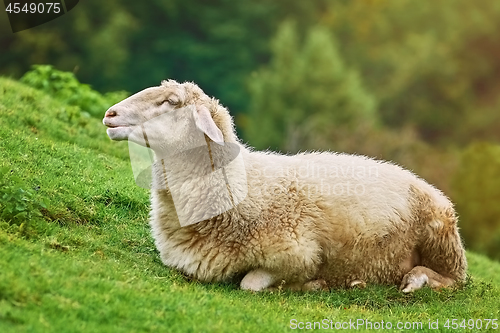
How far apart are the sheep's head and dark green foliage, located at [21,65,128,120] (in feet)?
15.7

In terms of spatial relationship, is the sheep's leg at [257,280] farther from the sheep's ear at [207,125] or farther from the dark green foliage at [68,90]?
the dark green foliage at [68,90]

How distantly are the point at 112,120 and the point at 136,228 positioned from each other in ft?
4.55

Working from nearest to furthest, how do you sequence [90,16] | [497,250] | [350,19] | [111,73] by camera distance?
1. [497,250]
2. [111,73]
3. [90,16]
4. [350,19]

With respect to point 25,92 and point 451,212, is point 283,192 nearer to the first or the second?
point 451,212

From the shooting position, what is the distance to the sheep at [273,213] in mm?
6453

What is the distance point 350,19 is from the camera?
74.1m

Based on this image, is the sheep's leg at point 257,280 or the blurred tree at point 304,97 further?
the blurred tree at point 304,97

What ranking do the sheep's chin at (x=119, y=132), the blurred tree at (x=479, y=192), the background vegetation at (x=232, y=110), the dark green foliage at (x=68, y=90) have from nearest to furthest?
the background vegetation at (x=232, y=110), the sheep's chin at (x=119, y=132), the dark green foliage at (x=68, y=90), the blurred tree at (x=479, y=192)

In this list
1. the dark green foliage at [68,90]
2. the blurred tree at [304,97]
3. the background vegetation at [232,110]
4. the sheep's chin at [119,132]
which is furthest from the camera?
the blurred tree at [304,97]

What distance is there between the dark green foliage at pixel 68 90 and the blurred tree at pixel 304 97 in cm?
3637

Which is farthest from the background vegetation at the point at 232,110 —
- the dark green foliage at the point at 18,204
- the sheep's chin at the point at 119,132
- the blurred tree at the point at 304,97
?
the sheep's chin at the point at 119,132

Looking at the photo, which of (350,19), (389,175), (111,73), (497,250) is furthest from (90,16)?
(389,175)

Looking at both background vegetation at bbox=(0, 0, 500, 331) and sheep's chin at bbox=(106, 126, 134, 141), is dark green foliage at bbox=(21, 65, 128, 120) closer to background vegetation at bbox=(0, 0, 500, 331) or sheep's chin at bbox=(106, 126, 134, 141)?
background vegetation at bbox=(0, 0, 500, 331)

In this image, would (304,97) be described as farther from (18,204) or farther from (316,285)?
(18,204)
